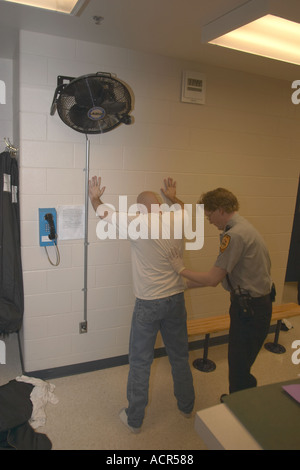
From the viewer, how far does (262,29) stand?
6.07 feet

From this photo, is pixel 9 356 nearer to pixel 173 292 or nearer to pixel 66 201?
pixel 66 201

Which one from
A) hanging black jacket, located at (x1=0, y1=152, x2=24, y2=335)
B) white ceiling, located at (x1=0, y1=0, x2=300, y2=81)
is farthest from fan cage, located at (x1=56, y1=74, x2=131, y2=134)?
hanging black jacket, located at (x1=0, y1=152, x2=24, y2=335)

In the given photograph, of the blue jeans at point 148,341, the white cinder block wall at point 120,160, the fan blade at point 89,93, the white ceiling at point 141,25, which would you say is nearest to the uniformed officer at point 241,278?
the blue jeans at point 148,341

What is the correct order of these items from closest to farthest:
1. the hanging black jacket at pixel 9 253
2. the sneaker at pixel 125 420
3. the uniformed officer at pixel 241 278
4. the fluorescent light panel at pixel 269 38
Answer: the fluorescent light panel at pixel 269 38, the uniformed officer at pixel 241 278, the sneaker at pixel 125 420, the hanging black jacket at pixel 9 253

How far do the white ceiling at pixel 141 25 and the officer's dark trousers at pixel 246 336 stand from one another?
69.5 inches

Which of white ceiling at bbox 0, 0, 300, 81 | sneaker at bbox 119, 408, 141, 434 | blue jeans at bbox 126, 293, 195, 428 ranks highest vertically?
white ceiling at bbox 0, 0, 300, 81

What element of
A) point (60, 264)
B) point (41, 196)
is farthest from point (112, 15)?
point (60, 264)

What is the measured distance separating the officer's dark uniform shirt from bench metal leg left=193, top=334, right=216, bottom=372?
3.47ft

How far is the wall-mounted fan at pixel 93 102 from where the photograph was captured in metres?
1.95

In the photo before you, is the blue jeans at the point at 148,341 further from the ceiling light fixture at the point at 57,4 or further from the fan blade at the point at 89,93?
the ceiling light fixture at the point at 57,4

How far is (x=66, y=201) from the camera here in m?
2.55

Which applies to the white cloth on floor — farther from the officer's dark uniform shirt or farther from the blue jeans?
the officer's dark uniform shirt

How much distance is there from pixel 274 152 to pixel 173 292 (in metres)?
2.01

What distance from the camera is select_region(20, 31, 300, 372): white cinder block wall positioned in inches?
94.7
